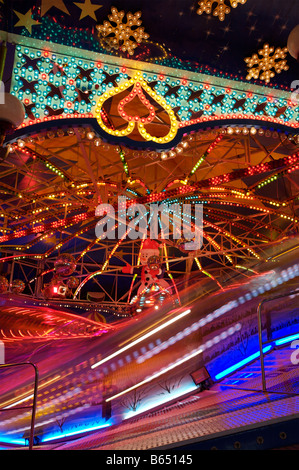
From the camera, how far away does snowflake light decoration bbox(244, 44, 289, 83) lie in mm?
6430

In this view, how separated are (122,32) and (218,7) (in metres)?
1.24

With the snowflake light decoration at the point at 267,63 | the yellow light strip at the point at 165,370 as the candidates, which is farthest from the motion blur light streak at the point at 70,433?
the snowflake light decoration at the point at 267,63

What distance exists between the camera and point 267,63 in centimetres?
652

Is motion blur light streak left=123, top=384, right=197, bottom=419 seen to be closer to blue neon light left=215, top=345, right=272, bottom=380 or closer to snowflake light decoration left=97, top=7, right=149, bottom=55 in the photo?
blue neon light left=215, top=345, right=272, bottom=380

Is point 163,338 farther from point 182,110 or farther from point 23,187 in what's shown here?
point 23,187

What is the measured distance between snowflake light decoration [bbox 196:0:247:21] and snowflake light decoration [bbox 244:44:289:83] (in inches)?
30.5

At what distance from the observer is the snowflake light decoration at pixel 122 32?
5.91m

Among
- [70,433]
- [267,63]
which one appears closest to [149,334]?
[70,433]

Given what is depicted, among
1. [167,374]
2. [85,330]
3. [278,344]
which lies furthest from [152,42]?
[85,330]

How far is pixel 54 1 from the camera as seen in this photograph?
5668 mm

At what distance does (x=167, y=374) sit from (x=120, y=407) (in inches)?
36.7

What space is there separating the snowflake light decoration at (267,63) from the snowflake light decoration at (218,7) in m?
0.77

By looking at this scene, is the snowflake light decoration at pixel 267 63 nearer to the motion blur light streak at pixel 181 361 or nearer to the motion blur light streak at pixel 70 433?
the motion blur light streak at pixel 181 361

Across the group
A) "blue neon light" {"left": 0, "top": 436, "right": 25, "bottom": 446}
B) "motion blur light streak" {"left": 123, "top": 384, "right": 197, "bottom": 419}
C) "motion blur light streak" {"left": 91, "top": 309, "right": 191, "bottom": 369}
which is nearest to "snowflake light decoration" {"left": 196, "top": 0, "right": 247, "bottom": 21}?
"motion blur light streak" {"left": 123, "top": 384, "right": 197, "bottom": 419}
